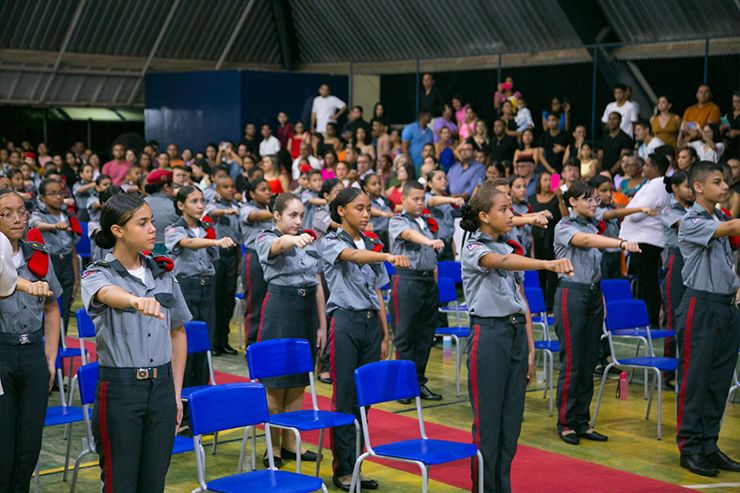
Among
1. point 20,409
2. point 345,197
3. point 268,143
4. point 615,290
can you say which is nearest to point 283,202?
point 345,197

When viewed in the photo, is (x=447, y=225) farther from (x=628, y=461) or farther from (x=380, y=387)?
(x=380, y=387)

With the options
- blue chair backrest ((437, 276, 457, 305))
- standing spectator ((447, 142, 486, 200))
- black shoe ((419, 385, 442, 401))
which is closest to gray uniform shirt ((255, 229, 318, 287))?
black shoe ((419, 385, 442, 401))

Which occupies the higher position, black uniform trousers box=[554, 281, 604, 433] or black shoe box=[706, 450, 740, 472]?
black uniform trousers box=[554, 281, 604, 433]

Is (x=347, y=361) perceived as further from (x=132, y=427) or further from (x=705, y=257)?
(x=705, y=257)

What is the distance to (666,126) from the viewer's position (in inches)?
603

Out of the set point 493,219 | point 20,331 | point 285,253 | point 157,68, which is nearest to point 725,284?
point 493,219

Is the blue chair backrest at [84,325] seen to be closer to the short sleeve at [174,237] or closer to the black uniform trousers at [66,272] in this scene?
the short sleeve at [174,237]

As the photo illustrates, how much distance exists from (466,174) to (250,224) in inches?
203

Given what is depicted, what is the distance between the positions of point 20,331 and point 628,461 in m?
4.47

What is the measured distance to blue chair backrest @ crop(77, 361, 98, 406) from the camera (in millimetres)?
6547

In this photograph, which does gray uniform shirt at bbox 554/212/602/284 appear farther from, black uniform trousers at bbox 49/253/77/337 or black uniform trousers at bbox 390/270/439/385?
black uniform trousers at bbox 49/253/77/337

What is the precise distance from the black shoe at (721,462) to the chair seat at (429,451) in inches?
92.5

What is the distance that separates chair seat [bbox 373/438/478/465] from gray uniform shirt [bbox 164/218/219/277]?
10.1ft

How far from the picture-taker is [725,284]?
7457 millimetres
